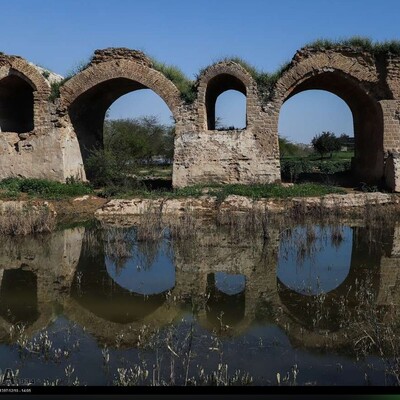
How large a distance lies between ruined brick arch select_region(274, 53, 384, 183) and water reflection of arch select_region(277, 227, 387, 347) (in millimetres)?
8820

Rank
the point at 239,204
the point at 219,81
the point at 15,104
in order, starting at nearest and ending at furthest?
the point at 239,204 < the point at 219,81 < the point at 15,104

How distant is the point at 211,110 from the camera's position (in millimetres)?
18391

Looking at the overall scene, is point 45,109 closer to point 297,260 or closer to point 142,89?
point 142,89

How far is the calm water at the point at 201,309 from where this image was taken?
4262mm

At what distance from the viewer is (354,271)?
7.71 meters

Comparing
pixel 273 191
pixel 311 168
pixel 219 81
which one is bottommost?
pixel 273 191

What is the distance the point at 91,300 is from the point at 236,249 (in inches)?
140

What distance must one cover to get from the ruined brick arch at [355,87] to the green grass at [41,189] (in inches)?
288

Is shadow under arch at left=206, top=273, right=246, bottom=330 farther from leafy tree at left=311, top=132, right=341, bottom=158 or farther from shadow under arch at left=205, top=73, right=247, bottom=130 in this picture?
leafy tree at left=311, top=132, right=341, bottom=158

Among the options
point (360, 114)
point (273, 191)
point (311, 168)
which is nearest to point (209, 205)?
point (273, 191)

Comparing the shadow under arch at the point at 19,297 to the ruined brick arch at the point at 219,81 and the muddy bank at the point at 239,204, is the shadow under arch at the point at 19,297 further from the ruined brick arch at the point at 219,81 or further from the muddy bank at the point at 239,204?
the ruined brick arch at the point at 219,81

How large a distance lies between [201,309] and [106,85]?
1365 centimetres

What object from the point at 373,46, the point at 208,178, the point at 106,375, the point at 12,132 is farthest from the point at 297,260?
the point at 12,132

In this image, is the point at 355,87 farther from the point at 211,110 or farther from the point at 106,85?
the point at 106,85
